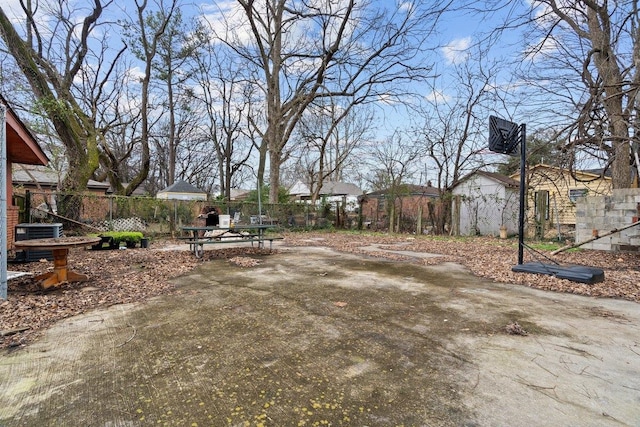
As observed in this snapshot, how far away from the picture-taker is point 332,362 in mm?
2359

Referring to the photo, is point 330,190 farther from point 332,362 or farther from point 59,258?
point 332,362

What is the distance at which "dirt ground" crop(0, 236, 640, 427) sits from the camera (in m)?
1.78

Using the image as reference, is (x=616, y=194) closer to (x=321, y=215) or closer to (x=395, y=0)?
(x=395, y=0)

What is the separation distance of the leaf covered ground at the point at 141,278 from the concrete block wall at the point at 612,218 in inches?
11.9

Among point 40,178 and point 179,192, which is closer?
point 40,178

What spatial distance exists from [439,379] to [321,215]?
14550 mm

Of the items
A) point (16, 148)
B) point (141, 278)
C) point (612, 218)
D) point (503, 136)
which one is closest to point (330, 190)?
point (612, 218)

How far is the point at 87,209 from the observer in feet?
33.6

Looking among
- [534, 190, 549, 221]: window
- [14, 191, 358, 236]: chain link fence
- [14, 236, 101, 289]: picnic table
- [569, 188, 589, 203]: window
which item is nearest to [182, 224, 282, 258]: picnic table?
[14, 236, 101, 289]: picnic table

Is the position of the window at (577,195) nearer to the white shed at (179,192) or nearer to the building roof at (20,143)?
the building roof at (20,143)

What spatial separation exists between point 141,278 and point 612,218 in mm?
10431

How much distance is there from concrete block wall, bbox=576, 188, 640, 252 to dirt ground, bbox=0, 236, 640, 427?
4.95 m

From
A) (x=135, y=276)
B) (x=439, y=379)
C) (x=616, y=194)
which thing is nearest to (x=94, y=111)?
(x=135, y=276)

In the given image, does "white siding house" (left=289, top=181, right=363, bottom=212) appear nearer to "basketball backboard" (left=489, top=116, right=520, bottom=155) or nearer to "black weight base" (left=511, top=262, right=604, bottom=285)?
"basketball backboard" (left=489, top=116, right=520, bottom=155)
